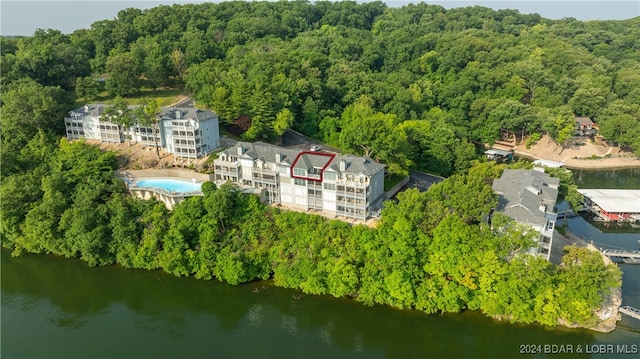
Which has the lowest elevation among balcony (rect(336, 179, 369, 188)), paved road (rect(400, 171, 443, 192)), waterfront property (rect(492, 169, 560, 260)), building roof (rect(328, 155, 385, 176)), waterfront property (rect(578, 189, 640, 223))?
waterfront property (rect(578, 189, 640, 223))

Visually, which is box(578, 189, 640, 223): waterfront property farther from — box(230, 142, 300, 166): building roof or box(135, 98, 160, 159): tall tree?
box(135, 98, 160, 159): tall tree

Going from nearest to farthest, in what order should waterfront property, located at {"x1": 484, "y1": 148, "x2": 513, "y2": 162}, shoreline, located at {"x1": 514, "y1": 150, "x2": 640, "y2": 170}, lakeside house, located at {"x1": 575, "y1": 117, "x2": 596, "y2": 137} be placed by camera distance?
shoreline, located at {"x1": 514, "y1": 150, "x2": 640, "y2": 170}
waterfront property, located at {"x1": 484, "y1": 148, "x2": 513, "y2": 162}
lakeside house, located at {"x1": 575, "y1": 117, "x2": 596, "y2": 137}

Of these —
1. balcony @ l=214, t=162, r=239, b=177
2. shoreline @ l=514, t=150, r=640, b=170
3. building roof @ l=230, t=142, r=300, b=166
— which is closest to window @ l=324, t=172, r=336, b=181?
building roof @ l=230, t=142, r=300, b=166

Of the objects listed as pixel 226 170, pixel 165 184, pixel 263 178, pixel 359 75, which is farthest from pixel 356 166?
pixel 359 75

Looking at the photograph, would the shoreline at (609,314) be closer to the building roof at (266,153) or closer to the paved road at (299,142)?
the building roof at (266,153)

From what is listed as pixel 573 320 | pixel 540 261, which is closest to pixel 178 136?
pixel 540 261

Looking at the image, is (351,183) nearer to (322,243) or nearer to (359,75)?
(322,243)
